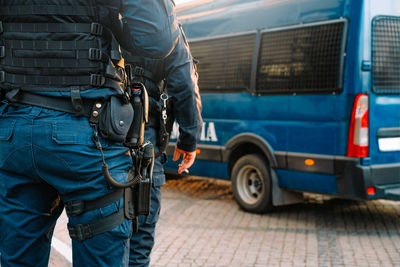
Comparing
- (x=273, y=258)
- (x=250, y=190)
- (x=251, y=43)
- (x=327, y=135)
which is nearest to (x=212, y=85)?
(x=251, y=43)

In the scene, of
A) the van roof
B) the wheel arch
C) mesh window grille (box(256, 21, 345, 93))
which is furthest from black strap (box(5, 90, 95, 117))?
the wheel arch

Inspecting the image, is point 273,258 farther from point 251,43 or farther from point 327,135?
point 251,43

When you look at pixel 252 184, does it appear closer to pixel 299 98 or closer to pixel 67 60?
pixel 299 98

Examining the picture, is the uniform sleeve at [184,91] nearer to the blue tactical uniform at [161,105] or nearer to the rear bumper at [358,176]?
the blue tactical uniform at [161,105]

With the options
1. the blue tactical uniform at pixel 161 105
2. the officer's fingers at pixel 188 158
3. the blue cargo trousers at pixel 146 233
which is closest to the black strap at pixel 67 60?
the blue tactical uniform at pixel 161 105

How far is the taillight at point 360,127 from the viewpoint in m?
5.72

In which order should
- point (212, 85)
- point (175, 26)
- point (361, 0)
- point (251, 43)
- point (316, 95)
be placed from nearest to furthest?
point (175, 26), point (361, 0), point (316, 95), point (251, 43), point (212, 85)

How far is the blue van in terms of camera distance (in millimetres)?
5770

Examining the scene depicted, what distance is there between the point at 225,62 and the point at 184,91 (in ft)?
15.6

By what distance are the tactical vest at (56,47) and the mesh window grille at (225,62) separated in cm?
493

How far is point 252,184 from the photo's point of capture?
23.4ft

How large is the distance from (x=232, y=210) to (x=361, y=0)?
2982mm

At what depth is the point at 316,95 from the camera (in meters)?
6.11

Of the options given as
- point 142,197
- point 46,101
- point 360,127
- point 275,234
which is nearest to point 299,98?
point 360,127
